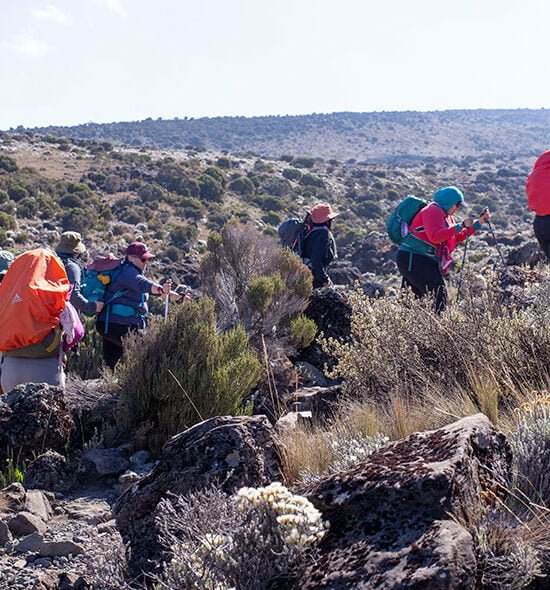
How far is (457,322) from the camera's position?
4762 millimetres

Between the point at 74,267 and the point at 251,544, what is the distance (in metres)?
4.05

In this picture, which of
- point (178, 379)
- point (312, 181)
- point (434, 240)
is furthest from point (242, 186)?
point (178, 379)

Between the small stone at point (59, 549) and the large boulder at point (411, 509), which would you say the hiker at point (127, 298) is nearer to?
the small stone at point (59, 549)

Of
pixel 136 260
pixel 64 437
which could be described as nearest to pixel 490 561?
pixel 64 437

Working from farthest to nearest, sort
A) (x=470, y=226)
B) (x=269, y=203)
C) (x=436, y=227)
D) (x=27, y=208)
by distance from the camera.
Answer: (x=269, y=203) < (x=27, y=208) < (x=470, y=226) < (x=436, y=227)

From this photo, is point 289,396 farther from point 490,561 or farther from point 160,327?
point 490,561

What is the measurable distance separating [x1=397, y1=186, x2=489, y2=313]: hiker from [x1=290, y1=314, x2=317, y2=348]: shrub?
0.93 meters

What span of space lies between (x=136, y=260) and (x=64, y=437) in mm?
1954

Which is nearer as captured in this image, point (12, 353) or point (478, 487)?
point (478, 487)

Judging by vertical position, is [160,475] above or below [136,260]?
below

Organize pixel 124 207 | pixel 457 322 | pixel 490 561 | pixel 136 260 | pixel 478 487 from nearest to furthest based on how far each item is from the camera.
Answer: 1. pixel 490 561
2. pixel 478 487
3. pixel 457 322
4. pixel 136 260
5. pixel 124 207

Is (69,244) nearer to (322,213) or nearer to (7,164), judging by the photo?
(322,213)

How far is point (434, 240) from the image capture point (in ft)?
21.3

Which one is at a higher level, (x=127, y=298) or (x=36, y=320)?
(x=36, y=320)
